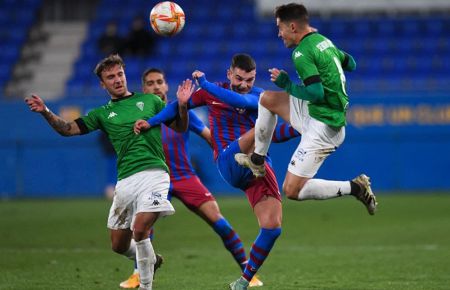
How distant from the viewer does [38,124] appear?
2284cm

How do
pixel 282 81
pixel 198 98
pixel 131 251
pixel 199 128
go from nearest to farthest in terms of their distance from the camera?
pixel 282 81 < pixel 131 251 < pixel 198 98 < pixel 199 128

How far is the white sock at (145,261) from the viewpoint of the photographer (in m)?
7.82

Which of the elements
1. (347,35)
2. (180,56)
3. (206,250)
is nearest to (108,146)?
(180,56)

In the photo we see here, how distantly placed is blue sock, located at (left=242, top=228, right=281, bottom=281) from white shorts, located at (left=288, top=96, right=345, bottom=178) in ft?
2.33

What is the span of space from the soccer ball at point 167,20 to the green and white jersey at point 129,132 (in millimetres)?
792

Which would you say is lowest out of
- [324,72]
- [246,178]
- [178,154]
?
[178,154]

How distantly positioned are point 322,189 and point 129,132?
1.79 metres

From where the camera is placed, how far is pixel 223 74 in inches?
893

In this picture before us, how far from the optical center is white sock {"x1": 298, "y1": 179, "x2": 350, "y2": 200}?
793 cm

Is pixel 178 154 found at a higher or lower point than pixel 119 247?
higher

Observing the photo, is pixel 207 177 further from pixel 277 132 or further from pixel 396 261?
pixel 277 132

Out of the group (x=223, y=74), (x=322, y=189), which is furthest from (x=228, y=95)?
(x=223, y=74)

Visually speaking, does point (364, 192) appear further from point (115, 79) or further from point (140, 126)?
point (115, 79)

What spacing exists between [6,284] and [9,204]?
1204cm
